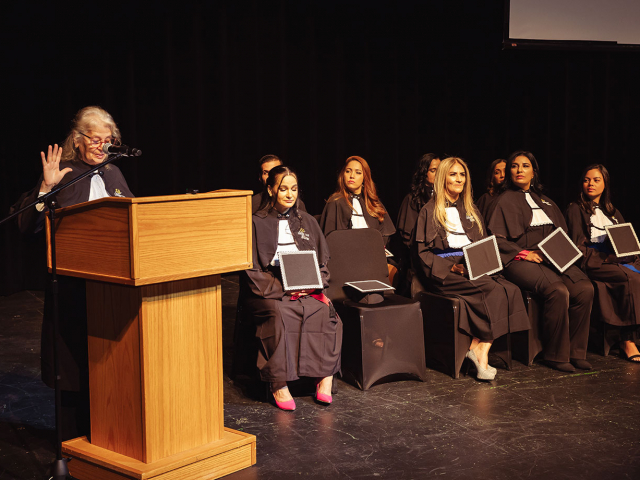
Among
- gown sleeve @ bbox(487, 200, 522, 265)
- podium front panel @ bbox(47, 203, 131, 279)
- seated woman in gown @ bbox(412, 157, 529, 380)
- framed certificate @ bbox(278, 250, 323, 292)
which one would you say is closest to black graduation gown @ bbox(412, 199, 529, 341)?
seated woman in gown @ bbox(412, 157, 529, 380)

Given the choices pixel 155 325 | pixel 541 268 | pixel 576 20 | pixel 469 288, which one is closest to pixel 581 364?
A: pixel 541 268

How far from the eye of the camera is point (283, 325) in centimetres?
409

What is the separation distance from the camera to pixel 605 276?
5.25 m

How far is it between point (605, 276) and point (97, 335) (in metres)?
3.89

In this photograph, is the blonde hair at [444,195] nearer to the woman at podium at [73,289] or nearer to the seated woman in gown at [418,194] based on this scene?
the seated woman in gown at [418,194]

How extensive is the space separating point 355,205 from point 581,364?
2160 mm

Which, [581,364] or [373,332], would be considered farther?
[581,364]

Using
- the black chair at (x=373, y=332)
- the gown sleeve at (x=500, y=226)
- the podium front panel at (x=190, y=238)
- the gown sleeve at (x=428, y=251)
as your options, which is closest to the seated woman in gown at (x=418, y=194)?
the gown sleeve at (x=500, y=226)

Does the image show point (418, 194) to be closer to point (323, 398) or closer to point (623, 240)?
point (623, 240)

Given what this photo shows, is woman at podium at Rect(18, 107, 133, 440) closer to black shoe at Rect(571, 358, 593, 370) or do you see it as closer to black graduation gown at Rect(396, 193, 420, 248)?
black graduation gown at Rect(396, 193, 420, 248)

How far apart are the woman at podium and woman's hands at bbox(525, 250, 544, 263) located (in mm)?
3168

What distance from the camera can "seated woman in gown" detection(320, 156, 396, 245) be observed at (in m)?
5.73

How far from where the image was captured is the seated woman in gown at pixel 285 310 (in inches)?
159

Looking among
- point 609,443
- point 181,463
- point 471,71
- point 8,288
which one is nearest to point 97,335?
point 181,463
